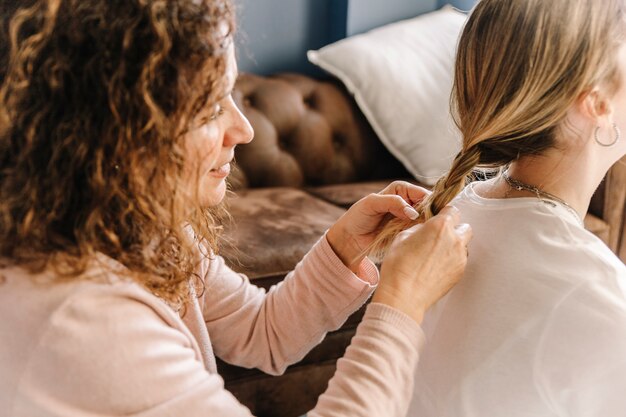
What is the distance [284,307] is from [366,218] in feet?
0.64

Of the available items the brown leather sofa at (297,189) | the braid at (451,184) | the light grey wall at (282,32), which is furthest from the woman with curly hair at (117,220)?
the light grey wall at (282,32)

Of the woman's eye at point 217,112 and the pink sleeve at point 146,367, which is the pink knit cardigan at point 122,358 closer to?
the pink sleeve at point 146,367

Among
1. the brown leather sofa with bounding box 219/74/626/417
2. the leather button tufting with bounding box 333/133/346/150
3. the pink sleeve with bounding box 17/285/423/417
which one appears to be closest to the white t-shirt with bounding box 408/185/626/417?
the pink sleeve with bounding box 17/285/423/417

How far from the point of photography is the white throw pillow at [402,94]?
91.6 inches

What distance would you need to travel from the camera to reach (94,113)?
2.21 ft

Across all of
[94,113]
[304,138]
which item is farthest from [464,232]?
A: [304,138]

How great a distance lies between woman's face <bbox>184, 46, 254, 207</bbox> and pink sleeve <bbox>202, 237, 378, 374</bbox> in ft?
0.78

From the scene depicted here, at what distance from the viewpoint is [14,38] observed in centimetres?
66

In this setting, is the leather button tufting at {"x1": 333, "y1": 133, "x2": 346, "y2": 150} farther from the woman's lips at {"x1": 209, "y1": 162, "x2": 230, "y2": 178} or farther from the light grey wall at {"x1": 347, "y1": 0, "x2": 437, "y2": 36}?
the woman's lips at {"x1": 209, "y1": 162, "x2": 230, "y2": 178}

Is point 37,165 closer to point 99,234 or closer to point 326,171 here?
point 99,234

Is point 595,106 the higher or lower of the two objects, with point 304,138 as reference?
higher

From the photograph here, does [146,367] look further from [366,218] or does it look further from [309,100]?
[309,100]

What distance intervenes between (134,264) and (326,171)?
5.39 ft

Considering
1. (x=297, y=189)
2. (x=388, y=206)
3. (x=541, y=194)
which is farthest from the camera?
(x=297, y=189)
